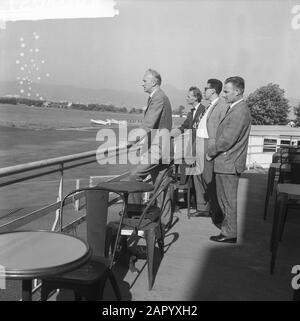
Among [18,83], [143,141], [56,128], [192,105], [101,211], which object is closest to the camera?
[18,83]

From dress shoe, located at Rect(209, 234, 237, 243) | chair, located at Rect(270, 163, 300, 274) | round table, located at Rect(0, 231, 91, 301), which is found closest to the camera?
round table, located at Rect(0, 231, 91, 301)

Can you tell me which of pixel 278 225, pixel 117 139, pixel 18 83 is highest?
pixel 18 83

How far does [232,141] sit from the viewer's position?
146 inches

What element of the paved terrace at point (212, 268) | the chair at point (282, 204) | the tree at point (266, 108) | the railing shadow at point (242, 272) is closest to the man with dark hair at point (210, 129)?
the paved terrace at point (212, 268)

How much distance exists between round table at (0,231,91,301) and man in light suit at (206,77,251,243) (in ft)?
6.59

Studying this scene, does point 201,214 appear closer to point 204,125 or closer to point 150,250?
point 204,125

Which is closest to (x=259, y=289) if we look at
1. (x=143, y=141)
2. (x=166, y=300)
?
(x=166, y=300)

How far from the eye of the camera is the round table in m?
1.64

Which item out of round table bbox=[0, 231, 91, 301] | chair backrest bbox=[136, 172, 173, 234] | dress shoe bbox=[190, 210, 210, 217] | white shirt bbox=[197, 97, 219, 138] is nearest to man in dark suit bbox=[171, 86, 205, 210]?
dress shoe bbox=[190, 210, 210, 217]

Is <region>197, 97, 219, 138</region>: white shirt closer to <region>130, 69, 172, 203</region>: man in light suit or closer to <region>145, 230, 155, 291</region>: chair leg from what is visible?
<region>130, 69, 172, 203</region>: man in light suit

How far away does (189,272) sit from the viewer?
323 cm

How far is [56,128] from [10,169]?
11491 cm

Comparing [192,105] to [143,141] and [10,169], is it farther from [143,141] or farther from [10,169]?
[10,169]

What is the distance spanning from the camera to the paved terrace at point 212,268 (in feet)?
9.42
